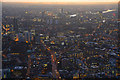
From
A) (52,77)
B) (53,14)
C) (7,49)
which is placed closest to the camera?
(52,77)

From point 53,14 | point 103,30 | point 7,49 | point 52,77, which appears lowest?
point 52,77

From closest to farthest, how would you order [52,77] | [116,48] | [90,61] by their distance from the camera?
1. [52,77]
2. [90,61]
3. [116,48]

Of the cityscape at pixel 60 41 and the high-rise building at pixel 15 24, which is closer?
the cityscape at pixel 60 41

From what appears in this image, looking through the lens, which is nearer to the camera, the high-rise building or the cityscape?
the cityscape

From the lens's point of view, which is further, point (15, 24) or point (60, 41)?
point (15, 24)

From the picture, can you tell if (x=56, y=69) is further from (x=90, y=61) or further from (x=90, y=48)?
(x=90, y=48)

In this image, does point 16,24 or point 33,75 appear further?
point 16,24

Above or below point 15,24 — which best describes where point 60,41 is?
below

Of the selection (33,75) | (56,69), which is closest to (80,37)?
(56,69)
